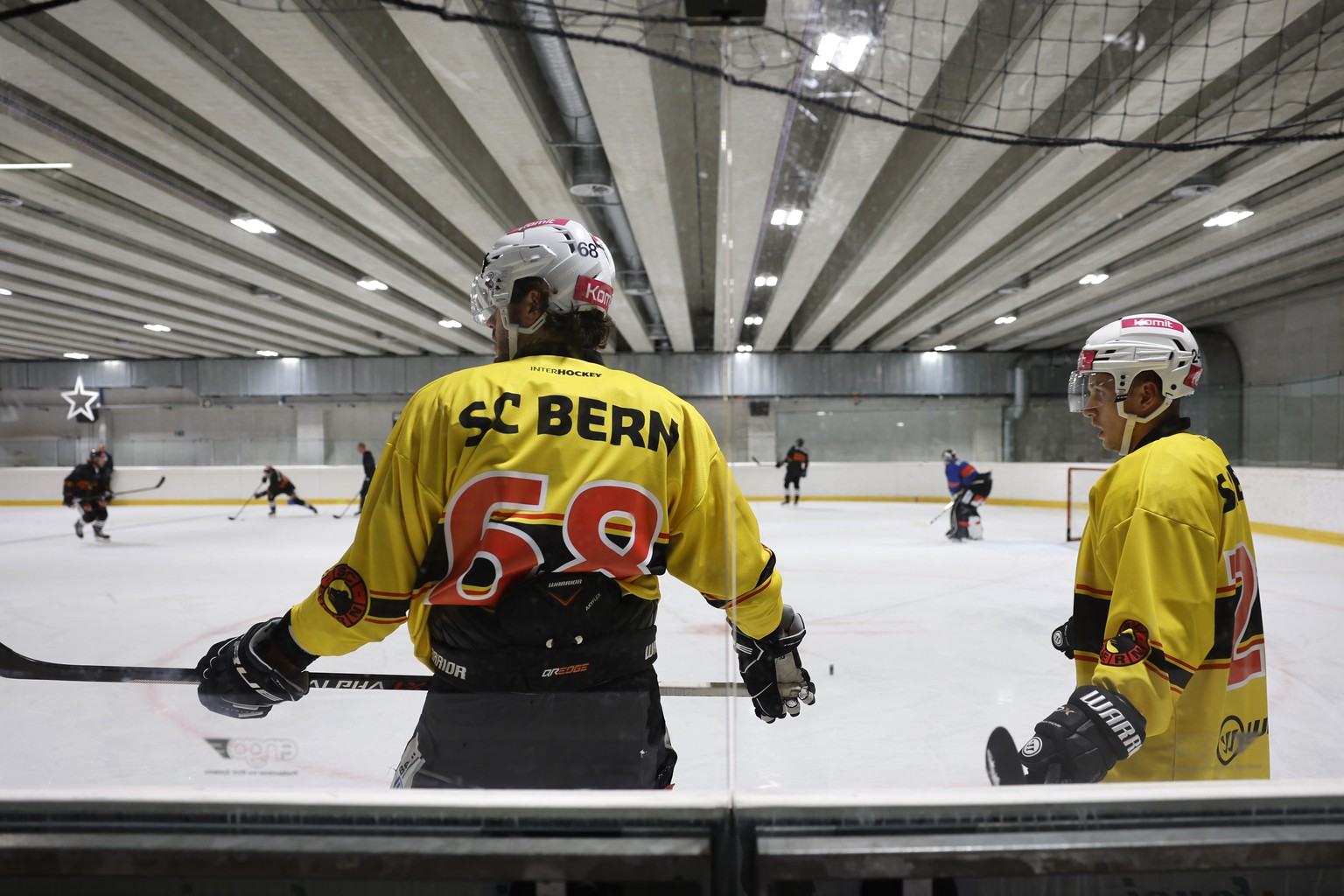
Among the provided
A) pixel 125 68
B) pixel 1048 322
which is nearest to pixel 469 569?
pixel 1048 322

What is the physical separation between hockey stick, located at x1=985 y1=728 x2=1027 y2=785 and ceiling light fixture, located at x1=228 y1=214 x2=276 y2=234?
6.67m

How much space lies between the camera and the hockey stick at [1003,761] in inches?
33.3

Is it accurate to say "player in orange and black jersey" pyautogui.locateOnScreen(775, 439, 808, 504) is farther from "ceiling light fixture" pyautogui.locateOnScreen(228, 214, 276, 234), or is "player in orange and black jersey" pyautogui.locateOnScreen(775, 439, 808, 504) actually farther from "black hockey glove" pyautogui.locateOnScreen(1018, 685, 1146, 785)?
"black hockey glove" pyautogui.locateOnScreen(1018, 685, 1146, 785)

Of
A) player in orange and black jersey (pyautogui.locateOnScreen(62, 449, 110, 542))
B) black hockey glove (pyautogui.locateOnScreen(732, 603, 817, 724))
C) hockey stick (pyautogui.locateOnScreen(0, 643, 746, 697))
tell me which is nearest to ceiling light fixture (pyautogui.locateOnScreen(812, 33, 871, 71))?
black hockey glove (pyautogui.locateOnScreen(732, 603, 817, 724))

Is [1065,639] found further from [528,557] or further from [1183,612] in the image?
[528,557]

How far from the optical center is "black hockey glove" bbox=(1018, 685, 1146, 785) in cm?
83

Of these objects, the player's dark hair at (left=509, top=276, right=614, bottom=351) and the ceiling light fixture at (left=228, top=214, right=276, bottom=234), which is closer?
the player's dark hair at (left=509, top=276, right=614, bottom=351)

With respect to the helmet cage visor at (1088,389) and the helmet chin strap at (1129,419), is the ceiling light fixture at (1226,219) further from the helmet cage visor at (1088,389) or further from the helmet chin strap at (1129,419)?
the helmet chin strap at (1129,419)

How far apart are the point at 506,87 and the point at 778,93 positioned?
563 millimetres

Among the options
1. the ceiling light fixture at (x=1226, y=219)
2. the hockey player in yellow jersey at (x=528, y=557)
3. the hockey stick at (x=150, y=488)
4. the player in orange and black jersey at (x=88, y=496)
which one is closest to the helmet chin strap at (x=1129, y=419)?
the hockey player in yellow jersey at (x=528, y=557)

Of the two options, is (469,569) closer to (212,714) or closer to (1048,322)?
(212,714)

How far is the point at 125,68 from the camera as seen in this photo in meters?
2.77

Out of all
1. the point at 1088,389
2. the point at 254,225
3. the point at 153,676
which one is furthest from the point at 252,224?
the point at 1088,389

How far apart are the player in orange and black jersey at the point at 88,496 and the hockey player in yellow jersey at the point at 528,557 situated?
7779 millimetres
